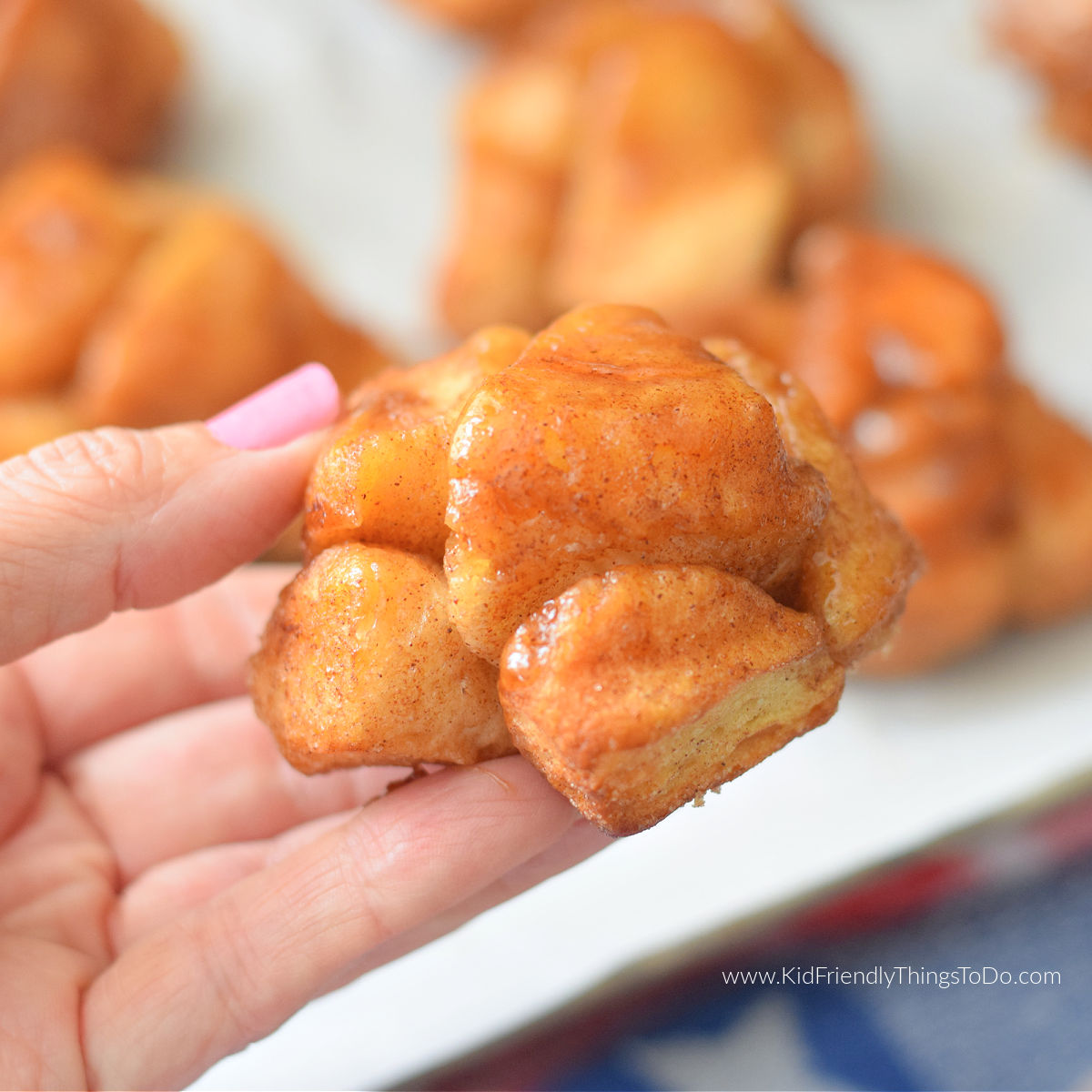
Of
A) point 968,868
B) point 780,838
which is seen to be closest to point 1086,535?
point 968,868

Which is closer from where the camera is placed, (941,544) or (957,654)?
(941,544)

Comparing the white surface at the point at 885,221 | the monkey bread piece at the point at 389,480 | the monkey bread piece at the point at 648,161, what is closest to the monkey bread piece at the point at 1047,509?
the white surface at the point at 885,221

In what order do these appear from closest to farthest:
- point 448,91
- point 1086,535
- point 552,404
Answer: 1. point 552,404
2. point 1086,535
3. point 448,91

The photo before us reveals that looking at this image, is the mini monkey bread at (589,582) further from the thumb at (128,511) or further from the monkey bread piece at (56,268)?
the monkey bread piece at (56,268)

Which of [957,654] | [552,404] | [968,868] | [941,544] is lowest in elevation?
[968,868]

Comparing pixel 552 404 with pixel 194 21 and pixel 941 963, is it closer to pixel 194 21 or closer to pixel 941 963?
pixel 941 963
